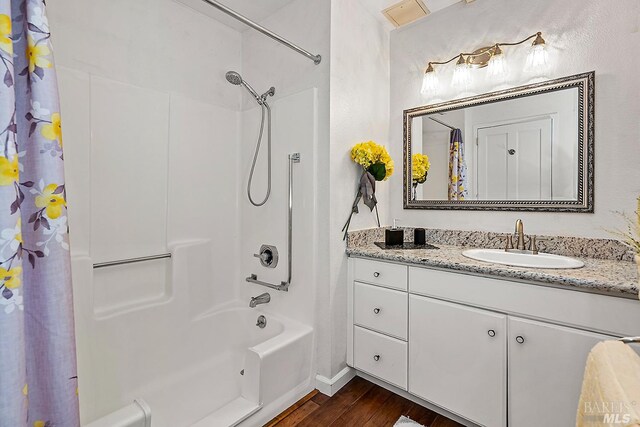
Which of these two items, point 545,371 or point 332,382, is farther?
point 332,382

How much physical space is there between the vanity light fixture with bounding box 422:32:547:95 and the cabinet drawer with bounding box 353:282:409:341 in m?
1.40

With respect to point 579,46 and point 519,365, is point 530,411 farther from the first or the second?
point 579,46

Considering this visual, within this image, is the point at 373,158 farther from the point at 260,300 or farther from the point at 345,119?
the point at 260,300

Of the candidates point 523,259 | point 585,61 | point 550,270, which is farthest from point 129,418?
point 585,61

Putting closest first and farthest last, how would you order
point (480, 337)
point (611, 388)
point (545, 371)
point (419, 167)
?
point (611, 388) < point (545, 371) < point (480, 337) < point (419, 167)

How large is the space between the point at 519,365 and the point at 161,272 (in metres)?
1.96

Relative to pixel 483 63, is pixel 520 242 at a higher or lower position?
lower

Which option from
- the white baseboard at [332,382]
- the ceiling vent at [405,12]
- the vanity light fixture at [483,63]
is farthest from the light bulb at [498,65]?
the white baseboard at [332,382]

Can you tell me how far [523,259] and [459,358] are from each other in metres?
0.64

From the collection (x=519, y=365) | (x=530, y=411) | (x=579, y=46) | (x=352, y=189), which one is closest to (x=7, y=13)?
(x=352, y=189)

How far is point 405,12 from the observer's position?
6.81 ft

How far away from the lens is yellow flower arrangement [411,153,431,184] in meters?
2.16

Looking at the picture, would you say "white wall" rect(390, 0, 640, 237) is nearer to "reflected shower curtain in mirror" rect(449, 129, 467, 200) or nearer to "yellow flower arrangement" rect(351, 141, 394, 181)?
"reflected shower curtain in mirror" rect(449, 129, 467, 200)

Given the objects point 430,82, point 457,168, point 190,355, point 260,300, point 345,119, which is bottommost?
point 190,355
